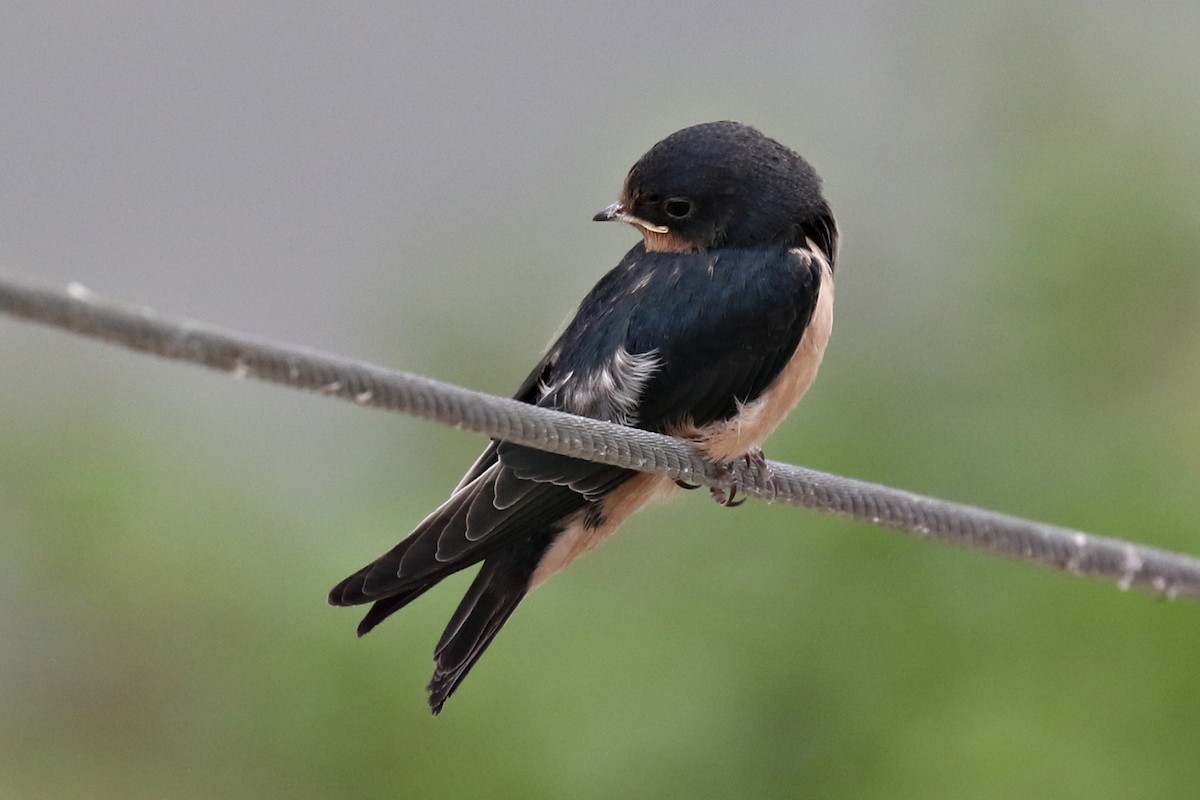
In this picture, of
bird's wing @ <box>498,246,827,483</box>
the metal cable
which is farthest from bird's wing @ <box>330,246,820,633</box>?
the metal cable

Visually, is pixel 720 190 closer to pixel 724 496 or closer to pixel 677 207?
pixel 677 207

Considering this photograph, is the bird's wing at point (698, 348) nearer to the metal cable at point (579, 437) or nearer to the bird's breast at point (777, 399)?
Result: the bird's breast at point (777, 399)

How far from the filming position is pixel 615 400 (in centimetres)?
222

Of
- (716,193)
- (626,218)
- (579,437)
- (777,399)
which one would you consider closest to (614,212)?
(626,218)

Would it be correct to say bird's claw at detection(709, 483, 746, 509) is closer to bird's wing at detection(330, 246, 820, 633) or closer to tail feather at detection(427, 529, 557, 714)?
bird's wing at detection(330, 246, 820, 633)

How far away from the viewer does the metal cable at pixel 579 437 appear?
1019 millimetres

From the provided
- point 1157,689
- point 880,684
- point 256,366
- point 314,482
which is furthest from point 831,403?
point 256,366

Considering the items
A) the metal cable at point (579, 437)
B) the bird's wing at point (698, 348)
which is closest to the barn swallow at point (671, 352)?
the bird's wing at point (698, 348)

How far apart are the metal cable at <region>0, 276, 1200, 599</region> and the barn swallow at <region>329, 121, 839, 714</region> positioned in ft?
0.85

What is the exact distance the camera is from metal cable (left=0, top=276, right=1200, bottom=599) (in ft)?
3.34

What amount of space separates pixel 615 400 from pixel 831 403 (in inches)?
75.8

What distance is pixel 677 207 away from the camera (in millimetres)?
2314

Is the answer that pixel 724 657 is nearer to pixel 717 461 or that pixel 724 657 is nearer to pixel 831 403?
pixel 831 403

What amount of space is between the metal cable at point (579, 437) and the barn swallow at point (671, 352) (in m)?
0.26
